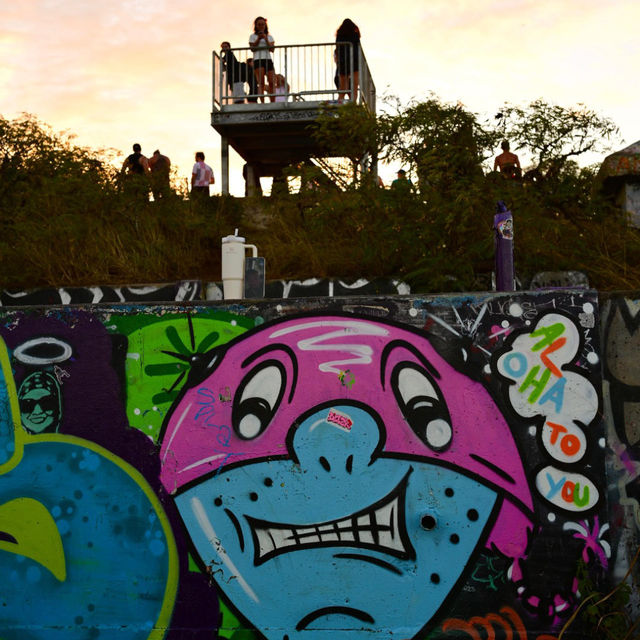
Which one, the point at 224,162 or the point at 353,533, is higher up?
the point at 224,162

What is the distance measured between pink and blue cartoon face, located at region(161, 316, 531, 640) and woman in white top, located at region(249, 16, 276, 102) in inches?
429

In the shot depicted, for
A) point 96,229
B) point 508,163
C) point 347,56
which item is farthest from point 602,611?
point 347,56

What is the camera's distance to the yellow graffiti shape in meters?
3.43

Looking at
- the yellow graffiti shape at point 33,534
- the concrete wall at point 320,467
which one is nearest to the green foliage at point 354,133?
the concrete wall at point 320,467

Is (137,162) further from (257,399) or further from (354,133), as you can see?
(257,399)

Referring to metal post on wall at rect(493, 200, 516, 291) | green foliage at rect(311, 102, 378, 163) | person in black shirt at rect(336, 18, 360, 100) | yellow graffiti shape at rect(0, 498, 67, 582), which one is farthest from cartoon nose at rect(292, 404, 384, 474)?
person in black shirt at rect(336, 18, 360, 100)

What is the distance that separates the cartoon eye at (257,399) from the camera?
11.0ft

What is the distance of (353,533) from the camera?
322cm

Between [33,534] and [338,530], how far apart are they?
1752 mm

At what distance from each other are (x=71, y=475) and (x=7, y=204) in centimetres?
863

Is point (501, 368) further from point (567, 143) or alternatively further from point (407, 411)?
point (567, 143)

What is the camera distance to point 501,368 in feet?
10.5

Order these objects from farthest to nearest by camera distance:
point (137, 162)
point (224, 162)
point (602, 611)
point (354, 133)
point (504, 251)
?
point (224, 162) → point (137, 162) → point (354, 133) → point (504, 251) → point (602, 611)

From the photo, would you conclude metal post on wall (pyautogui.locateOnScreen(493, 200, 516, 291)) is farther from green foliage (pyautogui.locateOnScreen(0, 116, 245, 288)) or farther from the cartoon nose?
green foliage (pyautogui.locateOnScreen(0, 116, 245, 288))
